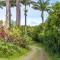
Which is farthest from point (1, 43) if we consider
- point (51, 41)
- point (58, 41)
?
point (58, 41)

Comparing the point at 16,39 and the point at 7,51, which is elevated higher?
the point at 16,39

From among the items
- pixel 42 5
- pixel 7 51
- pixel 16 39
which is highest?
pixel 42 5

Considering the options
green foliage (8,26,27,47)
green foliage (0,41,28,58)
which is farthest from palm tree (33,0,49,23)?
green foliage (0,41,28,58)

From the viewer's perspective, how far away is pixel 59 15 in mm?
21828

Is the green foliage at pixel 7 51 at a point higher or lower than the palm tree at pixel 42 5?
lower

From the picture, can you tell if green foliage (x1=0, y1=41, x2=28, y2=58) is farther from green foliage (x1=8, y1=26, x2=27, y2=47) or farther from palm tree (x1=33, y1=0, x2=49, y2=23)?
palm tree (x1=33, y1=0, x2=49, y2=23)

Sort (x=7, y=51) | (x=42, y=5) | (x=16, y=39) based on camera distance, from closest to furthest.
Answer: (x=7, y=51)
(x=16, y=39)
(x=42, y=5)

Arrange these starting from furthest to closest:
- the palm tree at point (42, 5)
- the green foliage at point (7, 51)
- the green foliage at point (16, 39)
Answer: the palm tree at point (42, 5)
the green foliage at point (16, 39)
the green foliage at point (7, 51)

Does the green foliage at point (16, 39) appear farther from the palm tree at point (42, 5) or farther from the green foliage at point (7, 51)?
the palm tree at point (42, 5)

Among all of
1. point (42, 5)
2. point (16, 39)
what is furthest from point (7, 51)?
point (42, 5)

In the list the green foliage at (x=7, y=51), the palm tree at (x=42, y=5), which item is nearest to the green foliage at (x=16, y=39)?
the green foliage at (x=7, y=51)

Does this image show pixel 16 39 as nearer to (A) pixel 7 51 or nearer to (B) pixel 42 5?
(A) pixel 7 51

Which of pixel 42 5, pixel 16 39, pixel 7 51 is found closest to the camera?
pixel 7 51

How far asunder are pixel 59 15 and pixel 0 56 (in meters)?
6.15
